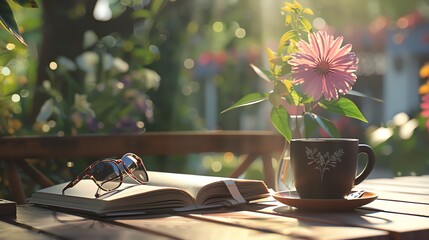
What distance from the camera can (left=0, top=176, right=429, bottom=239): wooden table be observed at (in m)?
1.23

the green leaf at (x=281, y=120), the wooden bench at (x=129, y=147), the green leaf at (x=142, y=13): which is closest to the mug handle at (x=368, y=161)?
the green leaf at (x=281, y=120)

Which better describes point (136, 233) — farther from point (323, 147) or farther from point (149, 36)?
point (149, 36)

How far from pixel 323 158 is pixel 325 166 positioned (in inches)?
0.6

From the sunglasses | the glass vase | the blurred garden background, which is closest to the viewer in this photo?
the sunglasses

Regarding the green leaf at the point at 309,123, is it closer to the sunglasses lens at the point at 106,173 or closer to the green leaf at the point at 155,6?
the sunglasses lens at the point at 106,173

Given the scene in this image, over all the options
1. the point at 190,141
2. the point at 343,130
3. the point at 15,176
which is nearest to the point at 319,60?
the point at 15,176

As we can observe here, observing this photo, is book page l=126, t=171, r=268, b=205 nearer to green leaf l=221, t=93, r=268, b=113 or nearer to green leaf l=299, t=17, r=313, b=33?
green leaf l=221, t=93, r=268, b=113

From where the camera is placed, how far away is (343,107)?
1588mm

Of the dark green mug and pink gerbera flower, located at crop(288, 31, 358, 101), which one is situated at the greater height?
pink gerbera flower, located at crop(288, 31, 358, 101)

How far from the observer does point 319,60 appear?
5.06 feet

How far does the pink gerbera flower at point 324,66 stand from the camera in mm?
1532

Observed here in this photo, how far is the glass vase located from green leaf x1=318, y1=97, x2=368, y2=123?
0.13 meters

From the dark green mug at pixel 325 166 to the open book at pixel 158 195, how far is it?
0.50 ft

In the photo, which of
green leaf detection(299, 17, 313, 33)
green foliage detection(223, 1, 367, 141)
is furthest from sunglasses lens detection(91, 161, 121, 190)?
green leaf detection(299, 17, 313, 33)
